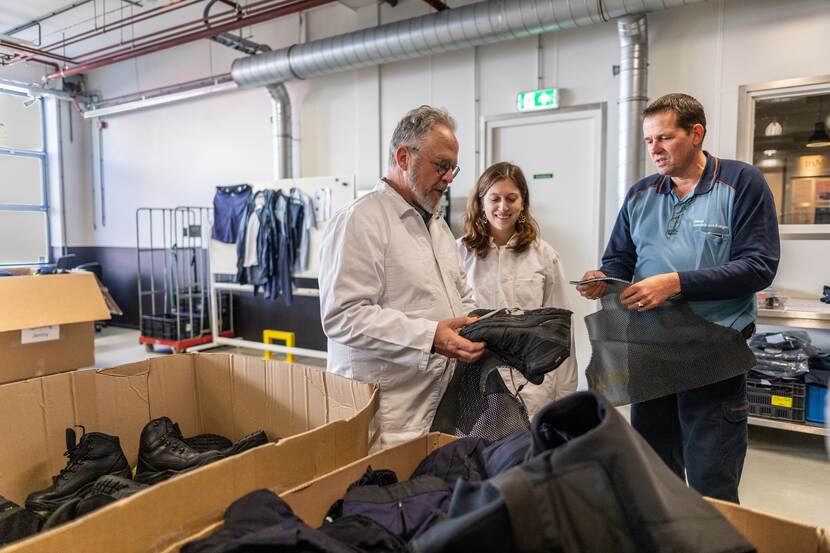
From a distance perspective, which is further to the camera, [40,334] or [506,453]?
[40,334]

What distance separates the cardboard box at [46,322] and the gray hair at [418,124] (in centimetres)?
129

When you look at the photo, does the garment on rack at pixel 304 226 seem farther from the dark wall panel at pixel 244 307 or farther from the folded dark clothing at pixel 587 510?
the folded dark clothing at pixel 587 510

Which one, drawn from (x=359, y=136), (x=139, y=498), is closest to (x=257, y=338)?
(x=359, y=136)

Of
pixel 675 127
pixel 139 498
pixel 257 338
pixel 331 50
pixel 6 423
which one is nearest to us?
pixel 139 498

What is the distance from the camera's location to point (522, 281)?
225 centimetres

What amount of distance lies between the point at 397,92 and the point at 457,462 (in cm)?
485

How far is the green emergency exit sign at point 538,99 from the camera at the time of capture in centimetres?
450

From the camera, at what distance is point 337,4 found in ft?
18.1

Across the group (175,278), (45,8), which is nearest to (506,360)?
(175,278)

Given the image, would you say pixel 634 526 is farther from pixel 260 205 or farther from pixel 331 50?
pixel 260 205

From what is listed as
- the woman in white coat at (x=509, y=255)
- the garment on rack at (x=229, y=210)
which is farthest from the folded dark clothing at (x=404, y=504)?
the garment on rack at (x=229, y=210)

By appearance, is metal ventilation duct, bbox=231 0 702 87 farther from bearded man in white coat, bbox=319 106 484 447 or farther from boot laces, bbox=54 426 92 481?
boot laces, bbox=54 426 92 481

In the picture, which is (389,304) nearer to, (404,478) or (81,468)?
(404,478)

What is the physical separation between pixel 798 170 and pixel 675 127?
2972 mm
